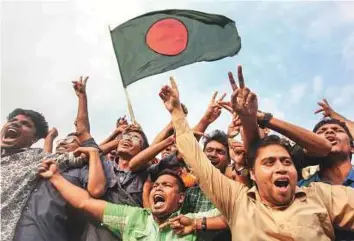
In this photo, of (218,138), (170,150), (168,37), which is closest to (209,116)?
(218,138)

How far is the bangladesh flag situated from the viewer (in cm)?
630

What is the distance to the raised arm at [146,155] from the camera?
4.34 m

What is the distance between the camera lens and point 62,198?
13.3ft

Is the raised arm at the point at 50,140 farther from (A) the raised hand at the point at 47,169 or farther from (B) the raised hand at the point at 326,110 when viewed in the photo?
(B) the raised hand at the point at 326,110

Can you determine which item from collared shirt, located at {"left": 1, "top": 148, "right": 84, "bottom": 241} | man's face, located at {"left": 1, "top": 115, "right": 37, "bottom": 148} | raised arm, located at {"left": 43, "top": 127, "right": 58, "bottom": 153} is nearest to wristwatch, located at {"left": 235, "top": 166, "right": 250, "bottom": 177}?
collared shirt, located at {"left": 1, "top": 148, "right": 84, "bottom": 241}

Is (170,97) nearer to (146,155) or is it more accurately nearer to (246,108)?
(246,108)

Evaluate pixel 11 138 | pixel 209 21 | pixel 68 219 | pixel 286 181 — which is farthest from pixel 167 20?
pixel 286 181

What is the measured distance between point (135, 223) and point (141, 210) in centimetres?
14

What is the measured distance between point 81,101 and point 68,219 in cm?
130

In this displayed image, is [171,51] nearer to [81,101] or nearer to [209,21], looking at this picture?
[209,21]

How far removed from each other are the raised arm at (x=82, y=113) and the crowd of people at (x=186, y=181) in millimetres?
11

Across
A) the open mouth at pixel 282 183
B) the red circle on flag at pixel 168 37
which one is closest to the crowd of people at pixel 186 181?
the open mouth at pixel 282 183

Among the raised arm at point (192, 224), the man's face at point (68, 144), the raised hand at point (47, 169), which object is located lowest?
the raised arm at point (192, 224)

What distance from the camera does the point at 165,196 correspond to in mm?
3887
